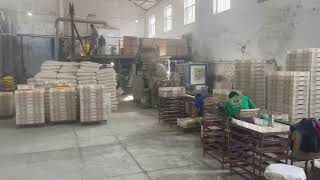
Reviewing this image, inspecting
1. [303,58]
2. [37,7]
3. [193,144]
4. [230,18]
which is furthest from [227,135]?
[37,7]

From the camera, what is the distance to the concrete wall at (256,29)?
28.5 ft

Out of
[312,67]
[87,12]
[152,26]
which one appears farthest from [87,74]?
[152,26]

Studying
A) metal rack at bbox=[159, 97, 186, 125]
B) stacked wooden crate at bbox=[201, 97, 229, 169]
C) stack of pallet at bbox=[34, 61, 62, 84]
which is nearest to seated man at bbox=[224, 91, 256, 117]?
stacked wooden crate at bbox=[201, 97, 229, 169]

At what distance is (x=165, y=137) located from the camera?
25.2 ft

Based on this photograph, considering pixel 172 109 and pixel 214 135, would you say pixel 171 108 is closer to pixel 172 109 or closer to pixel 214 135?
pixel 172 109

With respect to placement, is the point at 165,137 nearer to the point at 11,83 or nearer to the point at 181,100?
the point at 181,100

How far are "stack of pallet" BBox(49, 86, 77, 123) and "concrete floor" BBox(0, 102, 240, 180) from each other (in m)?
0.39

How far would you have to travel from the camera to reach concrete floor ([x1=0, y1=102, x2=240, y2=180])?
510cm

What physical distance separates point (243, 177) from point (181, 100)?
16.0ft

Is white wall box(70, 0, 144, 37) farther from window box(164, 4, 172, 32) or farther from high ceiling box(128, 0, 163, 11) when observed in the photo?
window box(164, 4, 172, 32)

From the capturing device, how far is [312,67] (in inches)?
263

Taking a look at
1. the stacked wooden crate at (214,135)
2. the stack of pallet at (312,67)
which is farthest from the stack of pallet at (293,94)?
the stacked wooden crate at (214,135)

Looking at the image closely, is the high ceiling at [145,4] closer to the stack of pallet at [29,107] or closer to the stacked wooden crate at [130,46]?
the stacked wooden crate at [130,46]

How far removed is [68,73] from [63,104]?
8.37 ft
